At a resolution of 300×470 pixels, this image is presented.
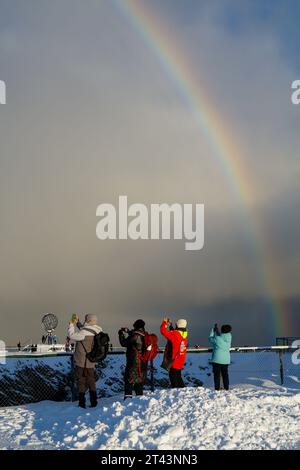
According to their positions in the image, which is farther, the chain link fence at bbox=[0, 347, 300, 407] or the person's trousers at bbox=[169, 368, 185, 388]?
the chain link fence at bbox=[0, 347, 300, 407]

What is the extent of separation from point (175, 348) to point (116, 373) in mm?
11468

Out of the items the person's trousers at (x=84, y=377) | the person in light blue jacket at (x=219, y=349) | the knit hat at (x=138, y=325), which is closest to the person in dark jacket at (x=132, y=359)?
the knit hat at (x=138, y=325)

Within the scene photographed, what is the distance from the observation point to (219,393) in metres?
13.8

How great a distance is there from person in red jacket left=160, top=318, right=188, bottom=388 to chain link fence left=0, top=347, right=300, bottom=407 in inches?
44.9

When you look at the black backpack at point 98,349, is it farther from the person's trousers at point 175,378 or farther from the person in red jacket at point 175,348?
the person's trousers at point 175,378

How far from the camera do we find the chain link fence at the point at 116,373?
63.5 ft

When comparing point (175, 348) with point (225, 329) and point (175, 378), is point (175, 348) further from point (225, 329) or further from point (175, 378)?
point (225, 329)

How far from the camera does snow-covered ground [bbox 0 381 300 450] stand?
10633mm

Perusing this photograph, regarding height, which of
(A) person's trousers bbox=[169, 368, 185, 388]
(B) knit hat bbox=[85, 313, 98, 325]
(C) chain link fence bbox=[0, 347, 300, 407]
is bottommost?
(C) chain link fence bbox=[0, 347, 300, 407]

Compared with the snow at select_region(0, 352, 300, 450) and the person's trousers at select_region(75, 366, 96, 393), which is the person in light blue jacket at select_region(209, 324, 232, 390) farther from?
the person's trousers at select_region(75, 366, 96, 393)

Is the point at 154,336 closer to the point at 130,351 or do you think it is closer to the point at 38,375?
the point at 130,351

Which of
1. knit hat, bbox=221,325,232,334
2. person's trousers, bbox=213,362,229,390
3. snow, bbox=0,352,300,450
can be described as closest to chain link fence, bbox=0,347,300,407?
person's trousers, bbox=213,362,229,390

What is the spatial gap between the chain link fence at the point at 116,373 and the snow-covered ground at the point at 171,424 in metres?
3.71

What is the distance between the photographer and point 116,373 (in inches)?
1040
